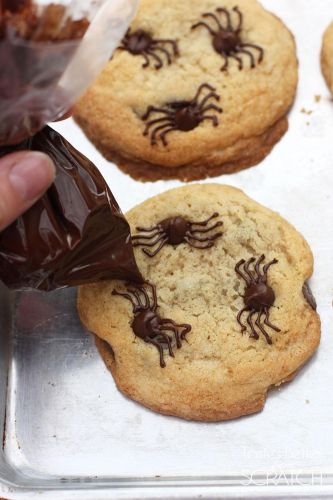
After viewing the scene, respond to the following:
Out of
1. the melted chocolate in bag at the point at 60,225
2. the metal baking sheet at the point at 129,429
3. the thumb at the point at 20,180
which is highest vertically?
the thumb at the point at 20,180

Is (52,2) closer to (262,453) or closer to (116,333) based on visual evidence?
(116,333)

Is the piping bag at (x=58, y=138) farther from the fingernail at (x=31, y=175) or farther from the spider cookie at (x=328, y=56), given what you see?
the spider cookie at (x=328, y=56)

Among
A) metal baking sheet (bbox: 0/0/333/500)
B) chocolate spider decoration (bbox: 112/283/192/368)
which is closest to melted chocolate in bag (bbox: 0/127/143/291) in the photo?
chocolate spider decoration (bbox: 112/283/192/368)

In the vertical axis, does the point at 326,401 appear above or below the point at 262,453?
above

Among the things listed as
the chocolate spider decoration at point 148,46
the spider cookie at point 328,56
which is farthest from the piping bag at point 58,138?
the spider cookie at point 328,56

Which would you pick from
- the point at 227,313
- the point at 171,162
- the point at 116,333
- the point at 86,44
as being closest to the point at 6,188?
the point at 86,44

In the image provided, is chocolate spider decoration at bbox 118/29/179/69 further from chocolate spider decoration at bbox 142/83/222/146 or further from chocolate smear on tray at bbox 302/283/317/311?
chocolate smear on tray at bbox 302/283/317/311

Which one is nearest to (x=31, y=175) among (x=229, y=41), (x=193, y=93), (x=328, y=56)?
(x=193, y=93)
